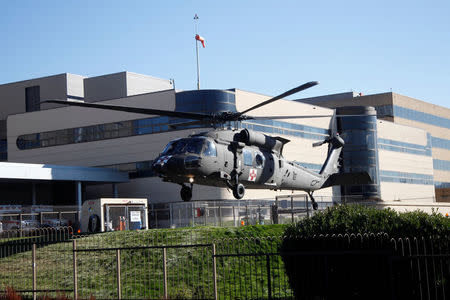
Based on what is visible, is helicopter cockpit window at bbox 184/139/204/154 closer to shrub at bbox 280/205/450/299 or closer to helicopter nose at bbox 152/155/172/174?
helicopter nose at bbox 152/155/172/174

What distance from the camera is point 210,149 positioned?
25.9m

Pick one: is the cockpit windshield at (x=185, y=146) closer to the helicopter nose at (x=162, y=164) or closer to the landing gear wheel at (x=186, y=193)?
the helicopter nose at (x=162, y=164)

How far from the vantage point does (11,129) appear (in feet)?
217

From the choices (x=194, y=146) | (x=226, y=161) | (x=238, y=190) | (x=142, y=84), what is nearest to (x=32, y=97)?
(x=142, y=84)

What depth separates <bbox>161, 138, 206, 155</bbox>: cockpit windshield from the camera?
25.5 metres

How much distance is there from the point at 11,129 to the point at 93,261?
46534 mm

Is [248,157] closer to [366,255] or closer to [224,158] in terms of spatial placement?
[224,158]

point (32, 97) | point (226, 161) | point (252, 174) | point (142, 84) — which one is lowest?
point (252, 174)

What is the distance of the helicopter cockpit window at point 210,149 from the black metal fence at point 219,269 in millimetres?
3890

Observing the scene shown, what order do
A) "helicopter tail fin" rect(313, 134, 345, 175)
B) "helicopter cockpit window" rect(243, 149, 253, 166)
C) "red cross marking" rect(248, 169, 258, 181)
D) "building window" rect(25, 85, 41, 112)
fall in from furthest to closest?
1. "building window" rect(25, 85, 41, 112)
2. "helicopter tail fin" rect(313, 134, 345, 175)
3. "red cross marking" rect(248, 169, 258, 181)
4. "helicopter cockpit window" rect(243, 149, 253, 166)

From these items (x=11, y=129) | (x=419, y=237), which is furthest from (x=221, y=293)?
(x=11, y=129)

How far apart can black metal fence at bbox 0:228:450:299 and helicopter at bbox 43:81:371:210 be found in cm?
289

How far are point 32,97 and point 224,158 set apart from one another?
55042 millimetres

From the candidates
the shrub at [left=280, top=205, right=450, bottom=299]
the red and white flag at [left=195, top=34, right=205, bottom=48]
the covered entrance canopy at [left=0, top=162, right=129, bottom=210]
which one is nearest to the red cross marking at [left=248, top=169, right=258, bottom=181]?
the shrub at [left=280, top=205, right=450, bottom=299]
